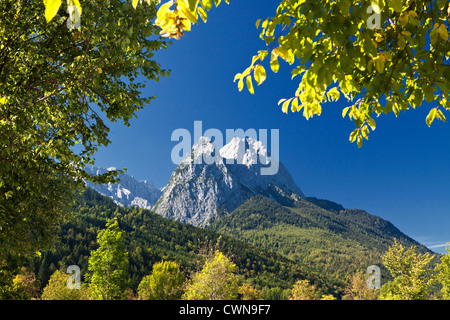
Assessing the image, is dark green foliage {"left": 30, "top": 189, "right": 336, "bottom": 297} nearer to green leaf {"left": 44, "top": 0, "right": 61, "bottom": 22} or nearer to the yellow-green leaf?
the yellow-green leaf

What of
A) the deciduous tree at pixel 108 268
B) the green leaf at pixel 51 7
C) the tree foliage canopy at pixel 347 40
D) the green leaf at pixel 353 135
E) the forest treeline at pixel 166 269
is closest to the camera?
the green leaf at pixel 51 7

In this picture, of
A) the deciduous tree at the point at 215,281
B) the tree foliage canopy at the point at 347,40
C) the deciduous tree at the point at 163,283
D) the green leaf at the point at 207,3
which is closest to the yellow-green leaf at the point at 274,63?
the tree foliage canopy at the point at 347,40

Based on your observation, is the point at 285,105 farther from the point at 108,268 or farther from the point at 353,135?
the point at 108,268

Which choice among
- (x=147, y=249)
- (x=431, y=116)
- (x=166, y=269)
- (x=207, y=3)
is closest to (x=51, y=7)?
(x=207, y=3)

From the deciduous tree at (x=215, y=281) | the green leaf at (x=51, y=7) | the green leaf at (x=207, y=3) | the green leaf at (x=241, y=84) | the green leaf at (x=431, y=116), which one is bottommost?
the deciduous tree at (x=215, y=281)

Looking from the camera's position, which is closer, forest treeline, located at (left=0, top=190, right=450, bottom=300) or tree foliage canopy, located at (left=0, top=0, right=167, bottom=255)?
tree foliage canopy, located at (left=0, top=0, right=167, bottom=255)

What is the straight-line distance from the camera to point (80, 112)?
677 centimetres

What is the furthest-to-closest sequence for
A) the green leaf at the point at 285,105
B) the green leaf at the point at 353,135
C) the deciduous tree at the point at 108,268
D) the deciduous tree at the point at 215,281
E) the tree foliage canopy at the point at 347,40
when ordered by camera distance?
the deciduous tree at the point at 215,281, the deciduous tree at the point at 108,268, the green leaf at the point at 353,135, the green leaf at the point at 285,105, the tree foliage canopy at the point at 347,40

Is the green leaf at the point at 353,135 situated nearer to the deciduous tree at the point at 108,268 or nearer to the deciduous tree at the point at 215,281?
the deciduous tree at the point at 215,281

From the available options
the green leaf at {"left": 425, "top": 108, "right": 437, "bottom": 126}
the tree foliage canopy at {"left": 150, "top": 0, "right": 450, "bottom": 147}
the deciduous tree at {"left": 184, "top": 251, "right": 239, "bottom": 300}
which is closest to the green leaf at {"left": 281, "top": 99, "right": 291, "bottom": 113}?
the tree foliage canopy at {"left": 150, "top": 0, "right": 450, "bottom": 147}

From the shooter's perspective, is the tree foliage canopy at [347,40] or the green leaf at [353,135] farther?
the green leaf at [353,135]
